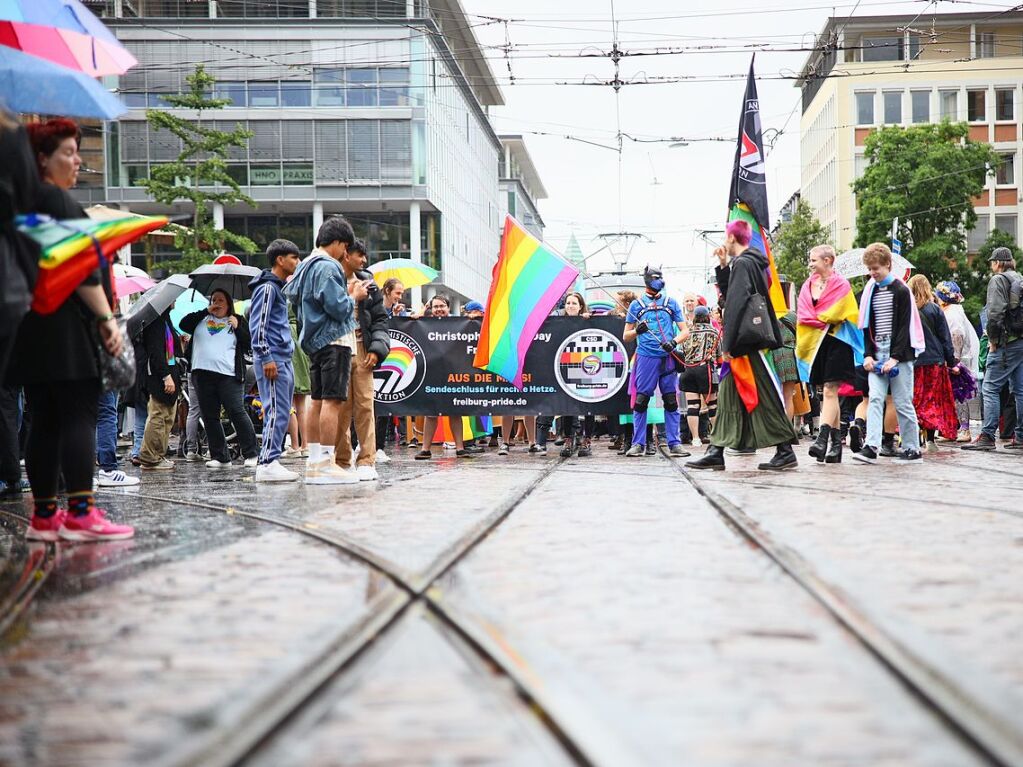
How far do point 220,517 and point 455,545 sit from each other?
6.93 ft

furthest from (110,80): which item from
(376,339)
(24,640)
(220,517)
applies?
(24,640)

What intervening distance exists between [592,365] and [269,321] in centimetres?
608

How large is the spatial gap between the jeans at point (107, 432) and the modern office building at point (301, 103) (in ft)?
143

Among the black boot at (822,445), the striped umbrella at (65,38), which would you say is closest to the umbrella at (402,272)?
the black boot at (822,445)

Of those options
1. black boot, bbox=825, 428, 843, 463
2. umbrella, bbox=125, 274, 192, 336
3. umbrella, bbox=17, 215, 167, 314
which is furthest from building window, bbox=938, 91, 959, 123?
umbrella, bbox=17, 215, 167, 314

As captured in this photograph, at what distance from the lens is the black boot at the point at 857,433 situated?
570 inches

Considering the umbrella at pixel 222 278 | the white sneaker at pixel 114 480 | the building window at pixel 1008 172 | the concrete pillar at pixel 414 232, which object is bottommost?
the white sneaker at pixel 114 480

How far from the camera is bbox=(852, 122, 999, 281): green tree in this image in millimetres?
58625

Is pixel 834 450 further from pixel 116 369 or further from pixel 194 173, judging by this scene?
pixel 194 173

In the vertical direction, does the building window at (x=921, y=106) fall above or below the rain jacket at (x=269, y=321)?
above

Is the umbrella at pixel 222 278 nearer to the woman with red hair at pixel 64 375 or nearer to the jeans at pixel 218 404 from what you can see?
the jeans at pixel 218 404

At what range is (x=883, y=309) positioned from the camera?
1221cm

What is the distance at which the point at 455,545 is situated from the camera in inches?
231

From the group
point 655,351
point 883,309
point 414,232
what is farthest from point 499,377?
point 414,232
